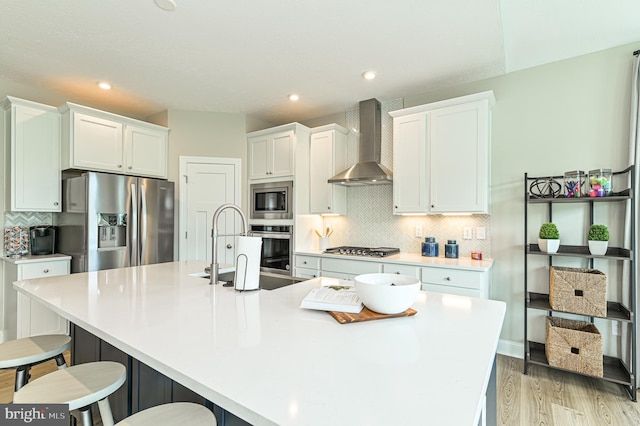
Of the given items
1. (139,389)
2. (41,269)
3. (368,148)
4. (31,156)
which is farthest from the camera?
(368,148)

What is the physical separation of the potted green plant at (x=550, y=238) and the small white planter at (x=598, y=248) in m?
0.21

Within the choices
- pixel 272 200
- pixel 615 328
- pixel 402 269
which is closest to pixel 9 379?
pixel 272 200

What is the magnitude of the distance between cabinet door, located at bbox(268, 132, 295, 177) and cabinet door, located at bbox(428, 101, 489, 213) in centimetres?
158

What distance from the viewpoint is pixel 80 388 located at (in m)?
1.18

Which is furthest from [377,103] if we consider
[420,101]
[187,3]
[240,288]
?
[240,288]

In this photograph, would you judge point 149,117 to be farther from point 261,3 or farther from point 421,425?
point 421,425

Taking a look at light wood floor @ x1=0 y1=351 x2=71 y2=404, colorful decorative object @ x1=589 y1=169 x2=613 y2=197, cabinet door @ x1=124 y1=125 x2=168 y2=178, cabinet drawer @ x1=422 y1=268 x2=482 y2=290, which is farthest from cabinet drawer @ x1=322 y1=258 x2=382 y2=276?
light wood floor @ x1=0 y1=351 x2=71 y2=404

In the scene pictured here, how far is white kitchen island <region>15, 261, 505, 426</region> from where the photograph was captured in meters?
0.65

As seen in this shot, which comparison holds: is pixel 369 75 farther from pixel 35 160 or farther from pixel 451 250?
pixel 35 160

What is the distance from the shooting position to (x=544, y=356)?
259 centimetres

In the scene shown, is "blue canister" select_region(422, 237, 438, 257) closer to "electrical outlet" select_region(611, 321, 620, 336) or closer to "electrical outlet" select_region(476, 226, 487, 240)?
"electrical outlet" select_region(476, 226, 487, 240)

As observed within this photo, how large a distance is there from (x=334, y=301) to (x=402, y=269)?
181 centimetres

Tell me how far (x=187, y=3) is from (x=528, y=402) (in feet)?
11.3

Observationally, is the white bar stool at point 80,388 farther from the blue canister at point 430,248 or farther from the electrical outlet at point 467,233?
the electrical outlet at point 467,233
